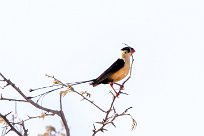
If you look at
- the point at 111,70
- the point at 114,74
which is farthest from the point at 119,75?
the point at 111,70

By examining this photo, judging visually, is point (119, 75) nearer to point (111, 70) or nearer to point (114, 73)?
point (114, 73)

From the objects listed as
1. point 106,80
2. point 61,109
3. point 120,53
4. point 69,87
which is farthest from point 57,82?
point 120,53

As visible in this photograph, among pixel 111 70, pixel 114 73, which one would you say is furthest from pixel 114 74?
pixel 111 70

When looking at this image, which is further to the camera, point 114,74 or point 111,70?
point 111,70

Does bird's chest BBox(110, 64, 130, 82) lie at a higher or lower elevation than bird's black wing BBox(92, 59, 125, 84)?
lower

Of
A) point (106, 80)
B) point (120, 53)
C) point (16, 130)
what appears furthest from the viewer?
point (120, 53)

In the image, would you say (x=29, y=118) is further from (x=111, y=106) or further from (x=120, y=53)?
(x=120, y=53)

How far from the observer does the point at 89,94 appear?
6.55 meters

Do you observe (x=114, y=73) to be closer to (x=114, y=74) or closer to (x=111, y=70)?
(x=114, y=74)

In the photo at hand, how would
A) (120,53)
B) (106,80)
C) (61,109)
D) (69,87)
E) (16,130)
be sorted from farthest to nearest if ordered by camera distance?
(120,53)
(106,80)
(69,87)
(61,109)
(16,130)

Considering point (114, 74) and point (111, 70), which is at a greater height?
point (111, 70)

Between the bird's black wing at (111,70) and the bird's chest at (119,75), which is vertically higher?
the bird's black wing at (111,70)

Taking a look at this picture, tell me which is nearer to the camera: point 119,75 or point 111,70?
point 119,75

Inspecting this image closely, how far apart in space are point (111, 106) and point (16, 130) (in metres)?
1.40
